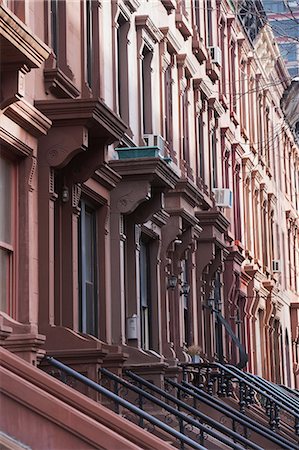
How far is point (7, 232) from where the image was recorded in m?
13.0

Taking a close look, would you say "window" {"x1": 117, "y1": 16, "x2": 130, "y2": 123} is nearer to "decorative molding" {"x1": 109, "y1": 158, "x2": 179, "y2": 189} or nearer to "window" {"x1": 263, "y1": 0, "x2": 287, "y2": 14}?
"decorative molding" {"x1": 109, "y1": 158, "x2": 179, "y2": 189}

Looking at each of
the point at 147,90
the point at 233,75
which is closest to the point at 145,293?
the point at 147,90

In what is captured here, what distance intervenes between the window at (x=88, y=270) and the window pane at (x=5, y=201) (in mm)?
3250

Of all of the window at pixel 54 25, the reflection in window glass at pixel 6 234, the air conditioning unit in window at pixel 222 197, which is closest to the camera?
the reflection in window glass at pixel 6 234

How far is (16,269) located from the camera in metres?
12.9

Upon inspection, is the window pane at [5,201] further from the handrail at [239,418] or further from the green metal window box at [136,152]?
the handrail at [239,418]

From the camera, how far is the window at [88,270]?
16234 millimetres

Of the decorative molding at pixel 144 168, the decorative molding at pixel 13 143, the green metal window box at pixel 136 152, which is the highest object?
the green metal window box at pixel 136 152

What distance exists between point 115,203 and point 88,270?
1.28m

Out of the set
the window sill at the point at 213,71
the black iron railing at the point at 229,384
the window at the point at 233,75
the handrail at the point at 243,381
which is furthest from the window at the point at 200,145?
the handrail at the point at 243,381

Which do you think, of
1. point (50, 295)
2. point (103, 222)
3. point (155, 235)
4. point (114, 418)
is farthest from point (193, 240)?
point (114, 418)

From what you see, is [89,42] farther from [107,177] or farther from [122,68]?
[122,68]

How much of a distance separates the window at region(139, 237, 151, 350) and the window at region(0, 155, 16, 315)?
6890mm

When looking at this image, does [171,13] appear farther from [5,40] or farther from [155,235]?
[5,40]
